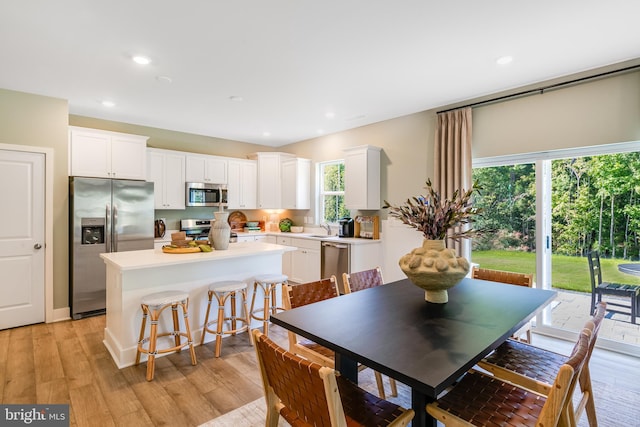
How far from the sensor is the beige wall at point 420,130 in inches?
117

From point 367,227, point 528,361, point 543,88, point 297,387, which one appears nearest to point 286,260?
point 367,227

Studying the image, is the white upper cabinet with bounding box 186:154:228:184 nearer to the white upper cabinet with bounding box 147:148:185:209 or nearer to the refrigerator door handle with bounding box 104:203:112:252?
the white upper cabinet with bounding box 147:148:185:209

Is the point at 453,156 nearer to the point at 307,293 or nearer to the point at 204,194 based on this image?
the point at 307,293

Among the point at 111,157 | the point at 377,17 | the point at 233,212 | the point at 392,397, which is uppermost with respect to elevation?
the point at 377,17

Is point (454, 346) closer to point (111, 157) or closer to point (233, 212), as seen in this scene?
point (111, 157)

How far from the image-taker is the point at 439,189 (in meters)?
4.05

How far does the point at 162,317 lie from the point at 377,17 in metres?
3.11

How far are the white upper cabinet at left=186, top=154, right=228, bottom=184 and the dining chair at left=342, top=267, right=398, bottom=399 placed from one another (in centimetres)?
398

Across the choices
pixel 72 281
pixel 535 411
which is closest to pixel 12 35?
pixel 72 281

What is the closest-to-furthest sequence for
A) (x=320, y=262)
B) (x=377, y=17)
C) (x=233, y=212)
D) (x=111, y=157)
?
(x=377, y=17), (x=111, y=157), (x=320, y=262), (x=233, y=212)

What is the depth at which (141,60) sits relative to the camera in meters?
2.92

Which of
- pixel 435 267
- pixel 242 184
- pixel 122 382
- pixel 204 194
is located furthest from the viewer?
pixel 242 184

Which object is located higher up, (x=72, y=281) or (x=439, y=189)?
(x=439, y=189)

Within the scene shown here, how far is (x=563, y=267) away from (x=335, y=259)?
2.76 metres
